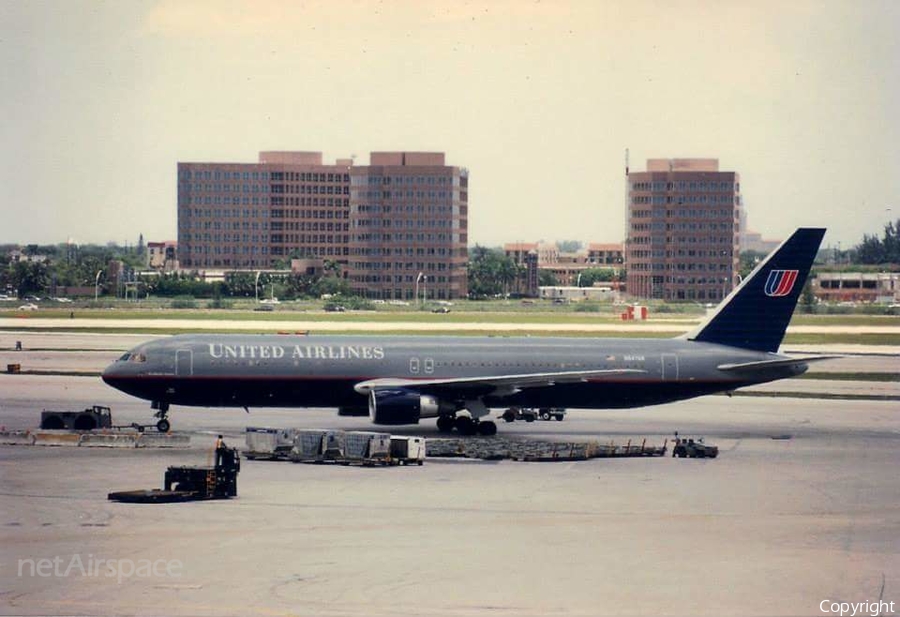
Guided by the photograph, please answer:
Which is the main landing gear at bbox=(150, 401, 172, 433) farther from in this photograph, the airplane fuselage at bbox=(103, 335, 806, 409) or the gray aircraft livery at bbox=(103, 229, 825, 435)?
the airplane fuselage at bbox=(103, 335, 806, 409)

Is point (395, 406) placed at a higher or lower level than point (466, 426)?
higher

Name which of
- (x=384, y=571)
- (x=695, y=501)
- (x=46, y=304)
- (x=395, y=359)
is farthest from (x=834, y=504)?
(x=46, y=304)

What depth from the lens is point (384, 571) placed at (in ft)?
101

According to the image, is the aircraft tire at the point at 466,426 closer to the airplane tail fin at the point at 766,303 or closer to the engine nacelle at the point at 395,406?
Result: the engine nacelle at the point at 395,406

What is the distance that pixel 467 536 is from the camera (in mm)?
35094

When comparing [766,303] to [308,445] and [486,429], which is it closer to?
[486,429]

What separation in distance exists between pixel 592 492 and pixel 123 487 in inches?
594

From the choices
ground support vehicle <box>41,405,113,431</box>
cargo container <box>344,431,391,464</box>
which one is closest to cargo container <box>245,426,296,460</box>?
cargo container <box>344,431,391,464</box>

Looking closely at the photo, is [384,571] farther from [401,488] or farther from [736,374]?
[736,374]

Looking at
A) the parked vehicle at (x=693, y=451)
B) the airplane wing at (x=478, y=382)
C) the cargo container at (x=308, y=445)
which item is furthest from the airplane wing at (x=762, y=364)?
the cargo container at (x=308, y=445)

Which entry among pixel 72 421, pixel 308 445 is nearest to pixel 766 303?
pixel 308 445

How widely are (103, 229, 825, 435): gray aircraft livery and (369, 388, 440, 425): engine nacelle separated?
0.04 metres

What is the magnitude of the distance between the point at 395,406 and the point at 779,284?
66.5 feet

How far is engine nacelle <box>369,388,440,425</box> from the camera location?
55.4 meters
